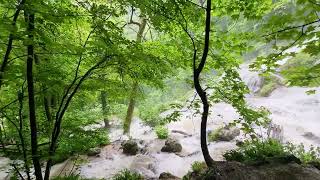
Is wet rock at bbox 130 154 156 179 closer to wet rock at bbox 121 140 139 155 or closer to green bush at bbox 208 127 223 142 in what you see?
wet rock at bbox 121 140 139 155

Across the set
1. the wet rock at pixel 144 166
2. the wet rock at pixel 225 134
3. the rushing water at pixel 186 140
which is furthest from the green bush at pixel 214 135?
the wet rock at pixel 144 166

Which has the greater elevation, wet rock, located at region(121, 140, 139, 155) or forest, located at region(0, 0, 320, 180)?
forest, located at region(0, 0, 320, 180)

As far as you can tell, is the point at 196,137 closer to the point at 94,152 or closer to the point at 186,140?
the point at 186,140

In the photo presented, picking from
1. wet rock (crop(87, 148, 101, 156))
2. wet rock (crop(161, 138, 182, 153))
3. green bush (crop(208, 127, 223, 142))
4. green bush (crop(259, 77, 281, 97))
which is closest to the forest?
wet rock (crop(87, 148, 101, 156))

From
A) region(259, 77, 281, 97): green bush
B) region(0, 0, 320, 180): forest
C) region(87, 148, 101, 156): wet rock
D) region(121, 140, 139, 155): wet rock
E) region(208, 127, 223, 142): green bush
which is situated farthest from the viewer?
region(259, 77, 281, 97): green bush

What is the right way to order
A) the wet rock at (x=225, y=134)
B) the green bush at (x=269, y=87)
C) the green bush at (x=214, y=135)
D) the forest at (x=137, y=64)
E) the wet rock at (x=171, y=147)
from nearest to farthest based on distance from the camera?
the forest at (x=137, y=64)
the wet rock at (x=171, y=147)
the wet rock at (x=225, y=134)
the green bush at (x=214, y=135)
the green bush at (x=269, y=87)

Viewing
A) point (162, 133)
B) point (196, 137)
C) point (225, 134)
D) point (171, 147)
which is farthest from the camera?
point (196, 137)

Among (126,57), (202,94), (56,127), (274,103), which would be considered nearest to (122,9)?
(126,57)

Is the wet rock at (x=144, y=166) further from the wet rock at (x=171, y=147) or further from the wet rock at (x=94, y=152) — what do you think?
the wet rock at (x=94, y=152)

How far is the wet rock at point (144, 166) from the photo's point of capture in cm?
887

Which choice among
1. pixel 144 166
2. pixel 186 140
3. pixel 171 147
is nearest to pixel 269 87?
pixel 186 140

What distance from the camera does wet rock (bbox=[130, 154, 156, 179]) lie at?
29.1 ft

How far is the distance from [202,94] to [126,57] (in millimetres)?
1234

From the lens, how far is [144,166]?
9422 mm
